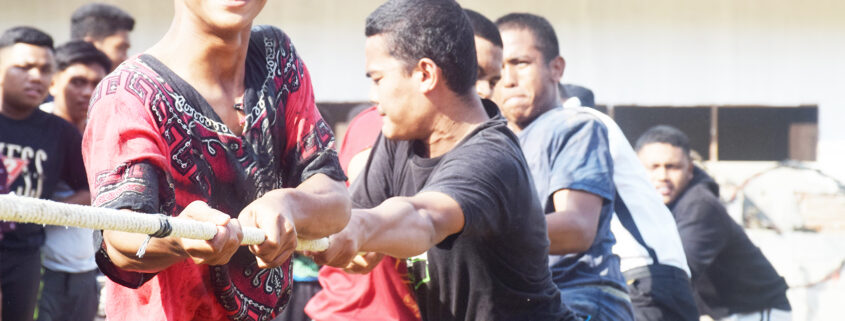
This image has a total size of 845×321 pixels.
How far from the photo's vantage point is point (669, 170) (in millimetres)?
5914

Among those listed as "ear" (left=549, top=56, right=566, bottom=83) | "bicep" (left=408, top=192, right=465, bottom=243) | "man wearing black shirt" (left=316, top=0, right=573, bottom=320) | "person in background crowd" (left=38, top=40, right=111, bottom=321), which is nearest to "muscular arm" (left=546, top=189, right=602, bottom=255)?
"man wearing black shirt" (left=316, top=0, right=573, bottom=320)

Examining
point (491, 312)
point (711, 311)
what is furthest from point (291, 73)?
point (711, 311)

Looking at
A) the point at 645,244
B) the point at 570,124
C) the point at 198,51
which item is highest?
the point at 198,51

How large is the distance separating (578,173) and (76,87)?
3071mm

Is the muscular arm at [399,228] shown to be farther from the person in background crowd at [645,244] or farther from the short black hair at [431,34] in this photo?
the person in background crowd at [645,244]

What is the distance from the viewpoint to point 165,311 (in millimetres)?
2068

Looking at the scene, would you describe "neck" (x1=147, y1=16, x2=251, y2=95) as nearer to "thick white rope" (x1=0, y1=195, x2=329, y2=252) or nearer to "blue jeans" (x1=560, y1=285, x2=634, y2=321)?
"thick white rope" (x1=0, y1=195, x2=329, y2=252)

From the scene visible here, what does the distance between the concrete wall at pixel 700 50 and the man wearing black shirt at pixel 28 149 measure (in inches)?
A: 165

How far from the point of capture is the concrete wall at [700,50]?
880 centimetres

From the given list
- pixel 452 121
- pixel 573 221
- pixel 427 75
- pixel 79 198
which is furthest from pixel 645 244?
pixel 79 198

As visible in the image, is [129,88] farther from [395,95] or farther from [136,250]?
[395,95]

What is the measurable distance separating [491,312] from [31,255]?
2.63 m

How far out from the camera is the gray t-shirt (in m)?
3.25

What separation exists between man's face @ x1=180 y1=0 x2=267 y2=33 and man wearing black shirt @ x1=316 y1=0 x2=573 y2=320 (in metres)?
0.55
